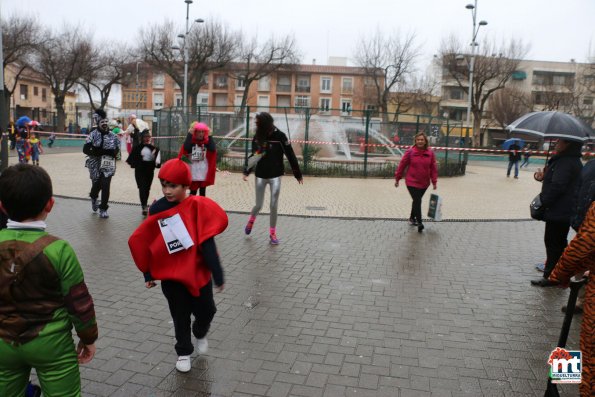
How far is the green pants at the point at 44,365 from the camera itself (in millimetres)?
2203

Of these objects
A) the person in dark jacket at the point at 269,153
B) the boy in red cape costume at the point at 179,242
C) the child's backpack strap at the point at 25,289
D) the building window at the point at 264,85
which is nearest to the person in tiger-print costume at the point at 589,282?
the boy in red cape costume at the point at 179,242

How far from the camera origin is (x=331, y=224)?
8.95 metres

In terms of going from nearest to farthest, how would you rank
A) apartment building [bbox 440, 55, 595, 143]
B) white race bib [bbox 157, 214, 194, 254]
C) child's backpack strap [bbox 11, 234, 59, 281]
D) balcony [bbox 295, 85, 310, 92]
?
child's backpack strap [bbox 11, 234, 59, 281] → white race bib [bbox 157, 214, 194, 254] → apartment building [bbox 440, 55, 595, 143] → balcony [bbox 295, 85, 310, 92]

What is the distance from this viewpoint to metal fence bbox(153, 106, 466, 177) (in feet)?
58.3

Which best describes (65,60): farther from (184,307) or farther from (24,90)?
(184,307)

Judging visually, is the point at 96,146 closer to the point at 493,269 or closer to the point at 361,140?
the point at 493,269

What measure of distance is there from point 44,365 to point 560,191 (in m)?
5.09

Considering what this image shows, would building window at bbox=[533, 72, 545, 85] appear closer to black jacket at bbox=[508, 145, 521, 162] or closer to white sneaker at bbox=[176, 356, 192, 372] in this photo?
black jacket at bbox=[508, 145, 521, 162]

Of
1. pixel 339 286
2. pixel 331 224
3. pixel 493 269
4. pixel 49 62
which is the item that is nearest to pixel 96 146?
pixel 331 224

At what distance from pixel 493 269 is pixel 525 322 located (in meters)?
1.82

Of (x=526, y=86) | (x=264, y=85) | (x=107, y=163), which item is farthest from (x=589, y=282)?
(x=526, y=86)

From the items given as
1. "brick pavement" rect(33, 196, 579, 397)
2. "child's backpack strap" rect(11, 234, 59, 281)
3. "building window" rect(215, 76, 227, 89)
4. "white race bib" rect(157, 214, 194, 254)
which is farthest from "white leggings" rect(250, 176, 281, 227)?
"building window" rect(215, 76, 227, 89)

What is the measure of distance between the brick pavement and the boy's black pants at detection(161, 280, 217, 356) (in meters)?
0.23

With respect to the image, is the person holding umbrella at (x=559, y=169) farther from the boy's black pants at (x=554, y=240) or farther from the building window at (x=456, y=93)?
the building window at (x=456, y=93)
